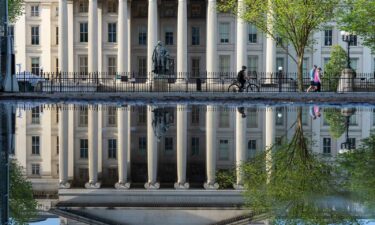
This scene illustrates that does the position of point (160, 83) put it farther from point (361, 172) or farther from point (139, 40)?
point (361, 172)

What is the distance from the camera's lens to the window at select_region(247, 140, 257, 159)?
44.2 feet

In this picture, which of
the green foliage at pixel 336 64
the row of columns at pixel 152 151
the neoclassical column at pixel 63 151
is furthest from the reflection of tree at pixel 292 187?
the green foliage at pixel 336 64

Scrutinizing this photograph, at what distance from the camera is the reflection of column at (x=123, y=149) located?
41.6ft

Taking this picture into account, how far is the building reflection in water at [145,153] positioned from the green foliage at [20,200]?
311mm

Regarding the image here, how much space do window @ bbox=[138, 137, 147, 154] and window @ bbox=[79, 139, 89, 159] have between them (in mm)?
1256

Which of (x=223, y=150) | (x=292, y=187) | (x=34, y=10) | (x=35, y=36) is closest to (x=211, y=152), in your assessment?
(x=223, y=150)

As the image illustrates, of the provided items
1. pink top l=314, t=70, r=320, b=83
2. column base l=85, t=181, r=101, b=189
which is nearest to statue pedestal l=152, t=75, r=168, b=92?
pink top l=314, t=70, r=320, b=83

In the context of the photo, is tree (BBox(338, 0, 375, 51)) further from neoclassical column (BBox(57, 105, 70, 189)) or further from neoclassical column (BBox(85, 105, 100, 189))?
neoclassical column (BBox(57, 105, 70, 189))

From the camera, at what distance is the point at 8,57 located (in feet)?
115

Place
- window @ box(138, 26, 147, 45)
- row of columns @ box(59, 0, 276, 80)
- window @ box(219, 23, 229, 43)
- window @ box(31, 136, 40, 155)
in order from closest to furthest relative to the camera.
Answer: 1. window @ box(31, 136, 40, 155)
2. row of columns @ box(59, 0, 276, 80)
3. window @ box(219, 23, 229, 43)
4. window @ box(138, 26, 147, 45)

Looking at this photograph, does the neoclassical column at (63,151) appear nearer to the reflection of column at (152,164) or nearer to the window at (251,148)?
the reflection of column at (152,164)

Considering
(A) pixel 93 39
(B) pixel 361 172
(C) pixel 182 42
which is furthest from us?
(A) pixel 93 39

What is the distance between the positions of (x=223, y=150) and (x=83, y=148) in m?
3.82

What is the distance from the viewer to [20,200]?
808cm
